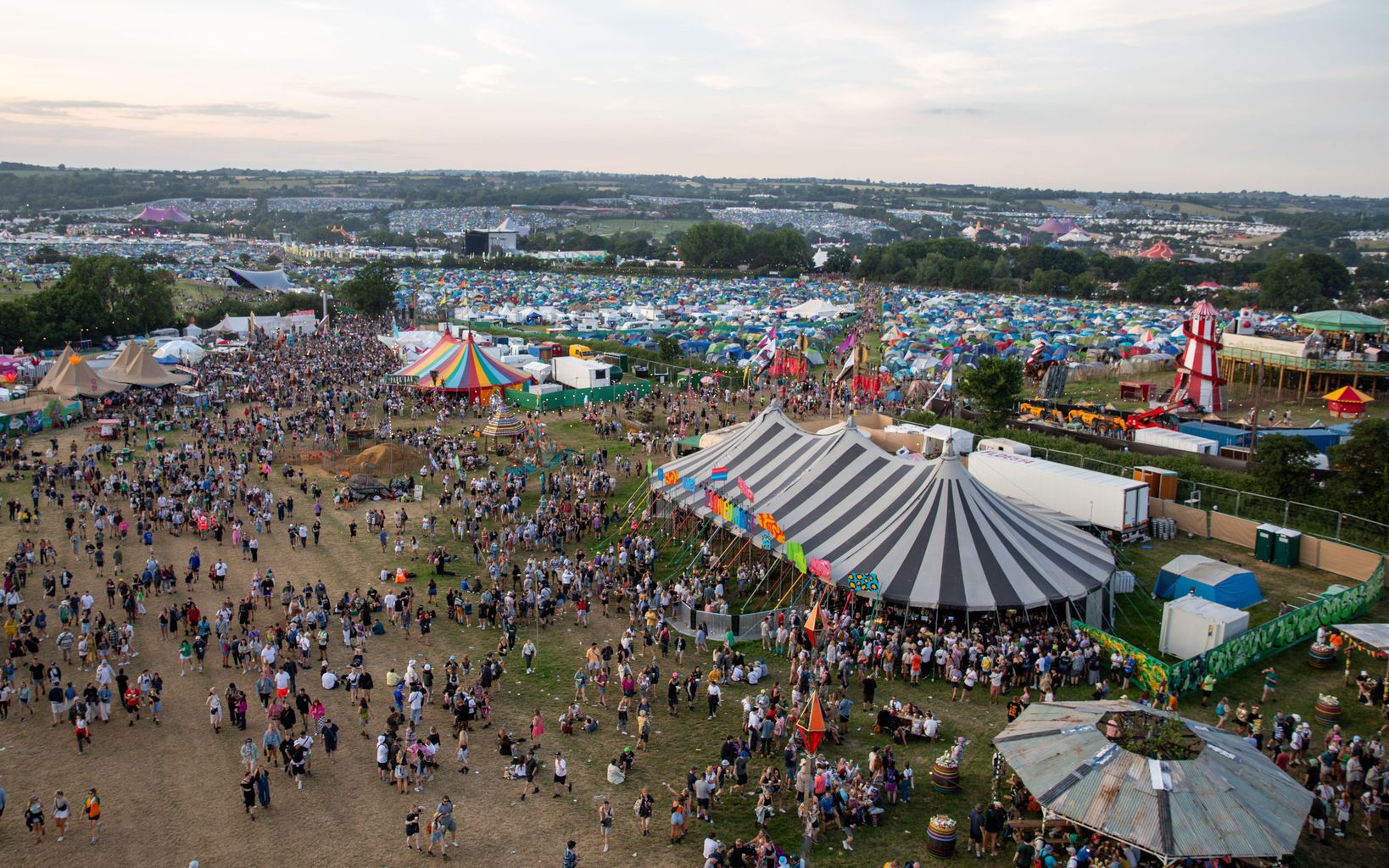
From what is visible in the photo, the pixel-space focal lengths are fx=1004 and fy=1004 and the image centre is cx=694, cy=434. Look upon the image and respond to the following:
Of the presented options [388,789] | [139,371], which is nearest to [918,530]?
[388,789]

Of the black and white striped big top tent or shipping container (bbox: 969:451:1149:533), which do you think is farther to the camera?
shipping container (bbox: 969:451:1149:533)

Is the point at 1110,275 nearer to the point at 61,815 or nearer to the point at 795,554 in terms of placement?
the point at 795,554

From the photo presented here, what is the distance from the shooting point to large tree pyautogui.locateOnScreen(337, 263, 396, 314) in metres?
64.6

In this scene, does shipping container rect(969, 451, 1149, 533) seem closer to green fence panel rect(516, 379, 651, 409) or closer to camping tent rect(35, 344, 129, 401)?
green fence panel rect(516, 379, 651, 409)

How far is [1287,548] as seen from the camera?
64.3 feet

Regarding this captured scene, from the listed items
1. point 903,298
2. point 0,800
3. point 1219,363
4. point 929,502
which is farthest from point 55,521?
point 903,298

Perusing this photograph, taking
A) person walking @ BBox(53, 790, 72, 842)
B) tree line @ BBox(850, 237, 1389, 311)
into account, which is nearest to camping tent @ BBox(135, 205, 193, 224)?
tree line @ BBox(850, 237, 1389, 311)

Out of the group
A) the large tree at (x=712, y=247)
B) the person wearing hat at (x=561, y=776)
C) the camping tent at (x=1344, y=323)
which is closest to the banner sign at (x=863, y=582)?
the person wearing hat at (x=561, y=776)

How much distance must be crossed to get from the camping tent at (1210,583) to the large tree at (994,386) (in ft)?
41.2

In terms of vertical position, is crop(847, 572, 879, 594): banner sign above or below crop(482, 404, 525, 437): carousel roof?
above

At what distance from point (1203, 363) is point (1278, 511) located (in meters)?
14.4

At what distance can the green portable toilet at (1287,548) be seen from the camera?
1955 cm

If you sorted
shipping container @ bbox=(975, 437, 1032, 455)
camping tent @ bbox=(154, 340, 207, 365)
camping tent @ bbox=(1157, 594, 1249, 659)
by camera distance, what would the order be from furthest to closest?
camping tent @ bbox=(154, 340, 207, 365), shipping container @ bbox=(975, 437, 1032, 455), camping tent @ bbox=(1157, 594, 1249, 659)

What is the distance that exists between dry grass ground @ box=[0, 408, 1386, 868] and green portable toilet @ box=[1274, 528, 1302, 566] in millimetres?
4663
